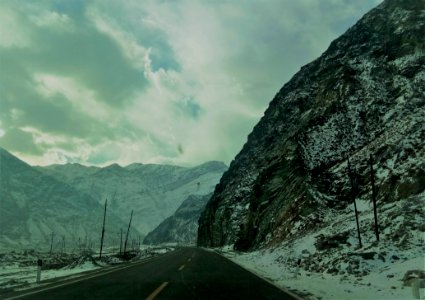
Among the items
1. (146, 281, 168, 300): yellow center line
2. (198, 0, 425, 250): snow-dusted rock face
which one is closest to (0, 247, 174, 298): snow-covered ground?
(146, 281, 168, 300): yellow center line

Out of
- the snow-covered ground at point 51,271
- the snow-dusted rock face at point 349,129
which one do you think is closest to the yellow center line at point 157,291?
the snow-covered ground at point 51,271

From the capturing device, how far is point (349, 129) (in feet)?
173

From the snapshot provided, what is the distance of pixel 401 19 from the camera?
6600 centimetres

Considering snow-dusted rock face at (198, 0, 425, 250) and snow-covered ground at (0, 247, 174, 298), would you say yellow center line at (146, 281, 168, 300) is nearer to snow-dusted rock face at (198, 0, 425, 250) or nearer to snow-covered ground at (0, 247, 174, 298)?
snow-covered ground at (0, 247, 174, 298)

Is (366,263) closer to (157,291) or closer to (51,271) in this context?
(157,291)

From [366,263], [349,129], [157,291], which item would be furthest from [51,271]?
[349,129]

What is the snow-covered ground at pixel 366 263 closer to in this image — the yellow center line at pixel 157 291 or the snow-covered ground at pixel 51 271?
the yellow center line at pixel 157 291

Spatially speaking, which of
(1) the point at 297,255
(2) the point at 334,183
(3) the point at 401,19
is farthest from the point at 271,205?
(3) the point at 401,19

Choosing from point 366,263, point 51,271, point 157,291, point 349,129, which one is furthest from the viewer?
point 349,129

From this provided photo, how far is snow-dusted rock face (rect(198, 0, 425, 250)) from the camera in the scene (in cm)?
4000

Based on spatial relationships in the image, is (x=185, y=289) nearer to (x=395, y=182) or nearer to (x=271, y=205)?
(x=395, y=182)

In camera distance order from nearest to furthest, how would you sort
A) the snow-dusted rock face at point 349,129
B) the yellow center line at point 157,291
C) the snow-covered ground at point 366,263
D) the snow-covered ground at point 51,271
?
the yellow center line at point 157,291 < the snow-covered ground at point 366,263 < the snow-covered ground at point 51,271 < the snow-dusted rock face at point 349,129

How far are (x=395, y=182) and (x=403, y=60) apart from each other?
94.4 ft

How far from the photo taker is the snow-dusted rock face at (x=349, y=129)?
40.0 metres
